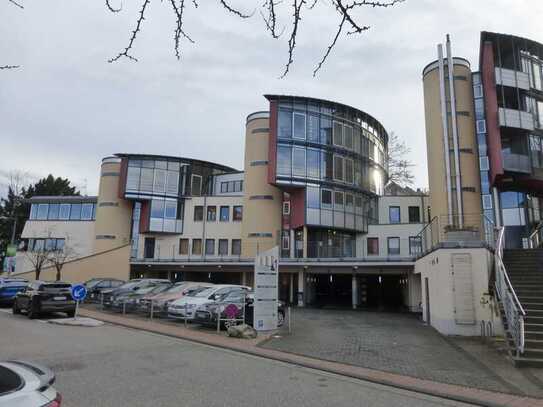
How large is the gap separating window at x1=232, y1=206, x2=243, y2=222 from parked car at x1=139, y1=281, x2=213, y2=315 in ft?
62.9

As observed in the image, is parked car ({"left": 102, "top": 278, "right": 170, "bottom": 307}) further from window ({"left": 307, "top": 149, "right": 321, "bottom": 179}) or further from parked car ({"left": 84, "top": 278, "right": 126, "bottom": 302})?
window ({"left": 307, "top": 149, "right": 321, "bottom": 179})

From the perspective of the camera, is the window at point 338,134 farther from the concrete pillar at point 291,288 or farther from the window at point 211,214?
the window at point 211,214

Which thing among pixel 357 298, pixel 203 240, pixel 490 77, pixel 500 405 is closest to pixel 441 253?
pixel 500 405

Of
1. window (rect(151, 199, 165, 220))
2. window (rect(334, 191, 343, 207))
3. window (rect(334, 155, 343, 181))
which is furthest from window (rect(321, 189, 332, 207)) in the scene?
window (rect(151, 199, 165, 220))

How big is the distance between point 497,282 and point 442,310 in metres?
2.36

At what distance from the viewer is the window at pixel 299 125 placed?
3500 cm

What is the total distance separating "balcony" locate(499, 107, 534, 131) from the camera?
26.5 m

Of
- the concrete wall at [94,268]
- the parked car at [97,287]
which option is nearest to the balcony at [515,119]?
the parked car at [97,287]

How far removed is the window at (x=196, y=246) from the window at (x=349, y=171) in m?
15.5

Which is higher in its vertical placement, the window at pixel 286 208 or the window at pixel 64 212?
the window at pixel 64 212

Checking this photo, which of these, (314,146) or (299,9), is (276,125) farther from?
(299,9)

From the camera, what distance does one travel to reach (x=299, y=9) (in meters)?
3.02

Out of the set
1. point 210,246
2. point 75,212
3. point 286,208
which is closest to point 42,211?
point 75,212

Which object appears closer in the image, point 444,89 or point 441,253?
point 441,253
